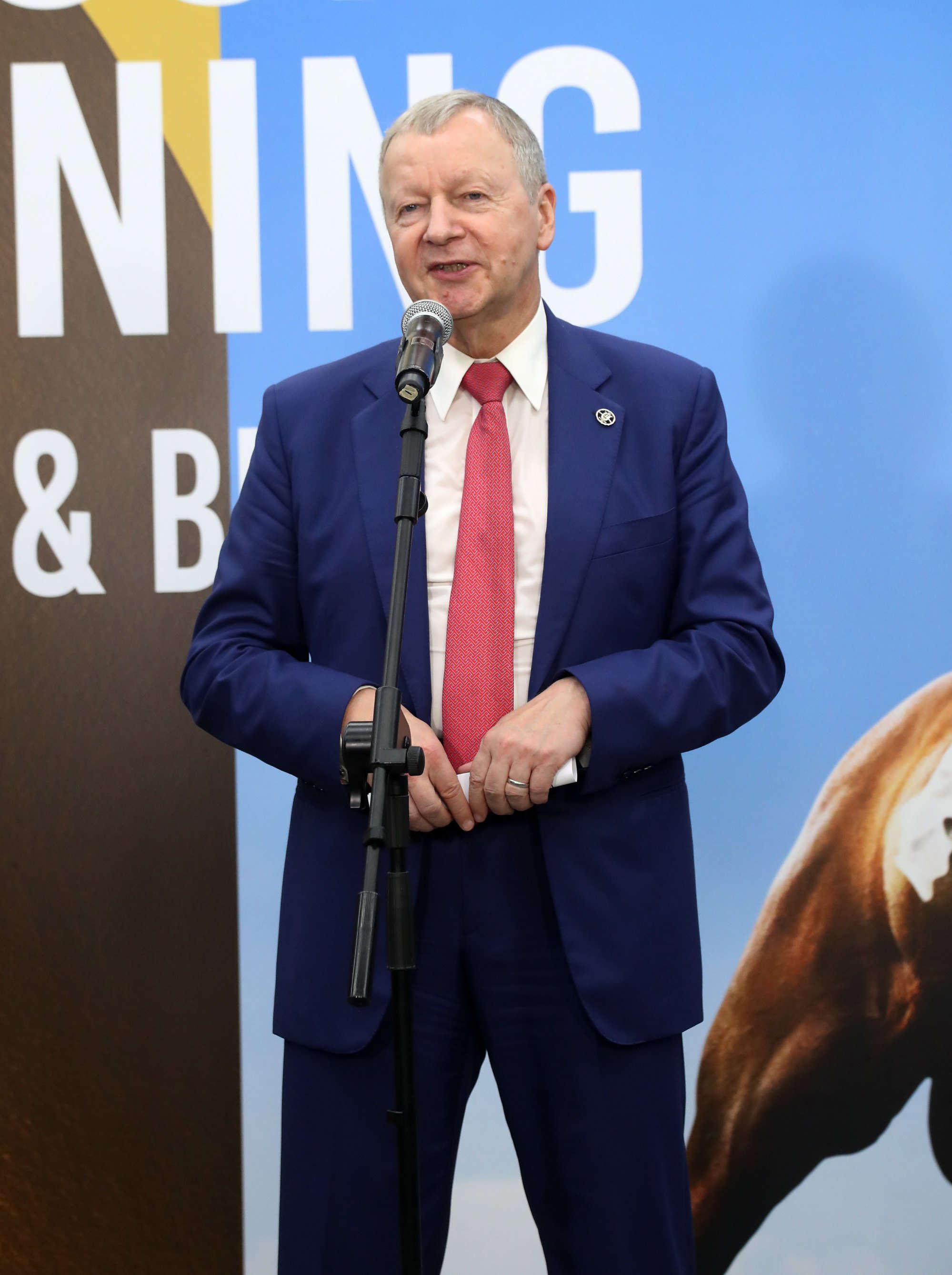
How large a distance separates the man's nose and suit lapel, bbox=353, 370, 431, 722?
0.19 metres

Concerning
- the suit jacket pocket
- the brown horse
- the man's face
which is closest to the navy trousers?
the suit jacket pocket

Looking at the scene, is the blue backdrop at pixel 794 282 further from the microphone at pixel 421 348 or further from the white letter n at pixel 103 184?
the microphone at pixel 421 348

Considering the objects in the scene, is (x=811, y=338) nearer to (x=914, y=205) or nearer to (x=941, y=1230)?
(x=914, y=205)

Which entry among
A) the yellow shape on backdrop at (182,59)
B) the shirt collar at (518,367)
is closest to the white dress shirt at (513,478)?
the shirt collar at (518,367)

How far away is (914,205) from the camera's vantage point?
7.82 ft

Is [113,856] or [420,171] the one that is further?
[113,856]

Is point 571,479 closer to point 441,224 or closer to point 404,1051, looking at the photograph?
point 441,224

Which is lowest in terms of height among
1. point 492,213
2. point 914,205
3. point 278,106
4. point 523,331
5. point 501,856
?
point 501,856

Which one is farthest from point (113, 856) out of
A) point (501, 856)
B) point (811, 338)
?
point (811, 338)

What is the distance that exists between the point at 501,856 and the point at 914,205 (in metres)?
1.64

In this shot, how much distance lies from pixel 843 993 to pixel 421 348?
1.70 metres

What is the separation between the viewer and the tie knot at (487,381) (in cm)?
160

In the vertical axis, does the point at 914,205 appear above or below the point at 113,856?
above

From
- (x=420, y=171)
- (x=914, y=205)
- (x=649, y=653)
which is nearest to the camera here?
(x=649, y=653)
